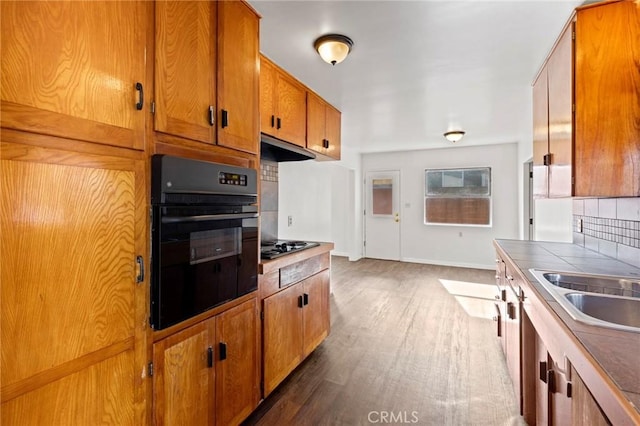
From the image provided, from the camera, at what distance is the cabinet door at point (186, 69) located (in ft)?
3.86

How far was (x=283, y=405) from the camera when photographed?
1.95m

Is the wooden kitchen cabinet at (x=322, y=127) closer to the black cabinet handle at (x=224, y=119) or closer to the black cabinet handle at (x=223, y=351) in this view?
the black cabinet handle at (x=224, y=119)

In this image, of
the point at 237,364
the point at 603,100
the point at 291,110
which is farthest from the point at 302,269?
the point at 603,100

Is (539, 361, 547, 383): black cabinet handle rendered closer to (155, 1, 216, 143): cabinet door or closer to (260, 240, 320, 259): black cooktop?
(260, 240, 320, 259): black cooktop

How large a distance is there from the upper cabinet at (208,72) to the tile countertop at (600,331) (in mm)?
1552

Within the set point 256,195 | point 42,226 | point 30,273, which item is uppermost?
point 256,195

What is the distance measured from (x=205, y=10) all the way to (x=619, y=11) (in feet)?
6.53

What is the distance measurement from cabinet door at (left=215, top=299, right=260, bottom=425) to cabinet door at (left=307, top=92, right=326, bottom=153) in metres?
1.49

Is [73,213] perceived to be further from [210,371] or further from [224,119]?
[210,371]

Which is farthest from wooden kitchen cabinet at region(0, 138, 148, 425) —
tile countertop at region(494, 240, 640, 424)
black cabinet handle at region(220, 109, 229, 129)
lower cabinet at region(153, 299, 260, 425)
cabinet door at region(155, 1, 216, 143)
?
tile countertop at region(494, 240, 640, 424)

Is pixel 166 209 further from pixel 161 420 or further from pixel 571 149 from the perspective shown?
pixel 571 149

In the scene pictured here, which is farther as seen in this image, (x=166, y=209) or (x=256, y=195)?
(x=256, y=195)

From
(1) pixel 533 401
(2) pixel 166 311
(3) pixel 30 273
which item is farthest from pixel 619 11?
(3) pixel 30 273

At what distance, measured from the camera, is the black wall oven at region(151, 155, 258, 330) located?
1.14 metres
